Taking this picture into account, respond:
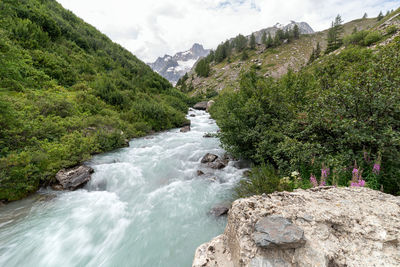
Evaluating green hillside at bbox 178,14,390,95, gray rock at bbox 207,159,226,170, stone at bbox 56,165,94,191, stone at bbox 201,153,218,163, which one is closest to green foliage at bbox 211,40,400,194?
gray rock at bbox 207,159,226,170

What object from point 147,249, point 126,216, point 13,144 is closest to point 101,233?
point 126,216

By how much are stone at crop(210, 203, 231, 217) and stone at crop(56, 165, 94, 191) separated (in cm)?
621

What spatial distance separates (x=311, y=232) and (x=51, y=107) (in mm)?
15587

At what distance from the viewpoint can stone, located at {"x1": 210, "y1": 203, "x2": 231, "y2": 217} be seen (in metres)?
5.52

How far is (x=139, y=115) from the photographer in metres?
16.7

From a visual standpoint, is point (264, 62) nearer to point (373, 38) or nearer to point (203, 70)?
point (203, 70)

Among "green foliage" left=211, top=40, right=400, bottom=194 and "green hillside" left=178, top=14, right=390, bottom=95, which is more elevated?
"green hillside" left=178, top=14, right=390, bottom=95

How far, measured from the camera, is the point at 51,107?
1103 cm

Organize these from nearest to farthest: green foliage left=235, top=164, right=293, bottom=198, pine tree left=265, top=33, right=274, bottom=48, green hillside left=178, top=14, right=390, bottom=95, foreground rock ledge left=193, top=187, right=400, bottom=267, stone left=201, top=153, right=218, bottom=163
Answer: foreground rock ledge left=193, top=187, right=400, bottom=267 → green foliage left=235, top=164, right=293, bottom=198 → stone left=201, top=153, right=218, bottom=163 → green hillside left=178, top=14, right=390, bottom=95 → pine tree left=265, top=33, right=274, bottom=48

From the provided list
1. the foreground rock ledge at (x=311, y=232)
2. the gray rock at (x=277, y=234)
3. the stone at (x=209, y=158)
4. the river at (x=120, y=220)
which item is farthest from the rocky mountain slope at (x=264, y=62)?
the gray rock at (x=277, y=234)

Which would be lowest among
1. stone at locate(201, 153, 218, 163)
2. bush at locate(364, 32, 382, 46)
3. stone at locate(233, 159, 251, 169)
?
stone at locate(233, 159, 251, 169)

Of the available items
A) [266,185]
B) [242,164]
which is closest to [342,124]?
[266,185]

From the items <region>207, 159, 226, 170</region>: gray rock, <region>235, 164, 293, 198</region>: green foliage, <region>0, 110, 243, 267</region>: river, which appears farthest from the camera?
<region>207, 159, 226, 170</region>: gray rock

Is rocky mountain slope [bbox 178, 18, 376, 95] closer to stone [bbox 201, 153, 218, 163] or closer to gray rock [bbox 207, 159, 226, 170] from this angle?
stone [bbox 201, 153, 218, 163]
